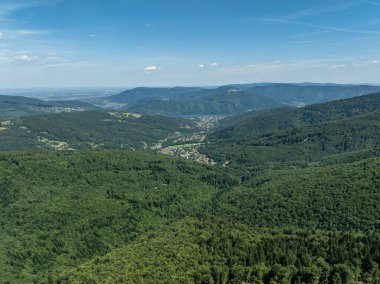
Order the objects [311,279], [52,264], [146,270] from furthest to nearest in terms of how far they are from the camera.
A: 1. [52,264]
2. [146,270]
3. [311,279]

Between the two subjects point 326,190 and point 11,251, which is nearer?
point 11,251

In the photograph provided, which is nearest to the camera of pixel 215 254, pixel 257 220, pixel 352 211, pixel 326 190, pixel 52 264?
pixel 215 254

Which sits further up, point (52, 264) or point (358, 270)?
point (358, 270)

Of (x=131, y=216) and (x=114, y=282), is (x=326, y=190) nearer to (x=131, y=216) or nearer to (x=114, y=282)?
(x=131, y=216)

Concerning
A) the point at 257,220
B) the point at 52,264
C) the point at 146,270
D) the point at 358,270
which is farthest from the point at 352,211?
the point at 52,264

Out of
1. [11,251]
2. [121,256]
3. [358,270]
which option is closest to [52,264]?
[11,251]

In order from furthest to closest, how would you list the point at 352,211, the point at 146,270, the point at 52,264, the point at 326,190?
1. the point at 326,190
2. the point at 352,211
3. the point at 52,264
4. the point at 146,270

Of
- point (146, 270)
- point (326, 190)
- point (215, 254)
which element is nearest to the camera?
point (146, 270)

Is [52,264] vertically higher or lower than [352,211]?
lower

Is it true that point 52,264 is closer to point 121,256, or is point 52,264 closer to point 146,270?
point 121,256
